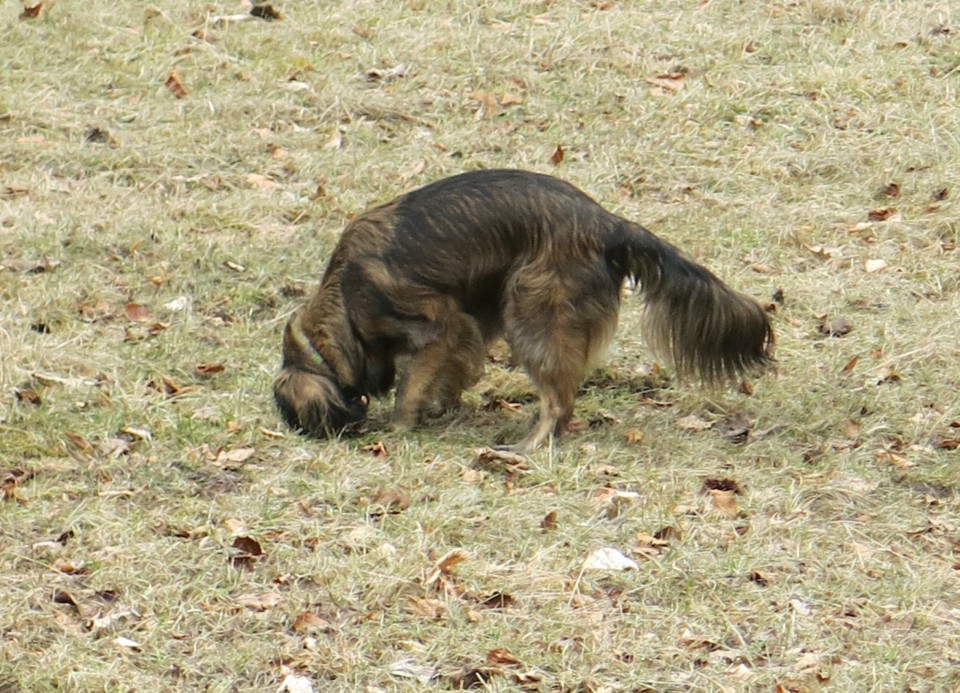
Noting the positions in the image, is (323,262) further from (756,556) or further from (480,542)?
(756,556)

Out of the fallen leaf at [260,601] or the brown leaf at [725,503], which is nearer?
the fallen leaf at [260,601]

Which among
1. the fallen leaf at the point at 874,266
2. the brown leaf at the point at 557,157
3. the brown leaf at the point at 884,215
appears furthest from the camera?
the brown leaf at the point at 557,157

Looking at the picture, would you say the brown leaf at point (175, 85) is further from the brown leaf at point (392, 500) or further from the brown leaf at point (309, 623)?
the brown leaf at point (309, 623)

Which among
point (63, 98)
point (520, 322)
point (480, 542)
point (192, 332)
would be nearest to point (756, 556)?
point (480, 542)

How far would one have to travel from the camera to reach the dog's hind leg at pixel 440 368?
7395mm

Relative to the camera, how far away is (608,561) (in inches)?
243

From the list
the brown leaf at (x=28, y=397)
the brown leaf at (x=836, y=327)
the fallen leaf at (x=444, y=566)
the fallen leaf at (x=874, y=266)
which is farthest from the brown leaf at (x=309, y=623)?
the fallen leaf at (x=874, y=266)

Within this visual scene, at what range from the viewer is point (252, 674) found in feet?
18.0

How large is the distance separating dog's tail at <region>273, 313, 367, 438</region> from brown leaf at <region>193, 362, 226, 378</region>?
63 cm

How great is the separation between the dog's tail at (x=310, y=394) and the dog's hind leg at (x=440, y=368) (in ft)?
0.76

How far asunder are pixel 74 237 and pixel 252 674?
14.7ft

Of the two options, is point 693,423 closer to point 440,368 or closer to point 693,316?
point 693,316

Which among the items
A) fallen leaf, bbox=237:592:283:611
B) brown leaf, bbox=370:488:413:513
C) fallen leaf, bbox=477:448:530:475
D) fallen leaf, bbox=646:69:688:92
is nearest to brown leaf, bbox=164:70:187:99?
fallen leaf, bbox=646:69:688:92

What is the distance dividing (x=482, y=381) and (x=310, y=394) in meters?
1.19
